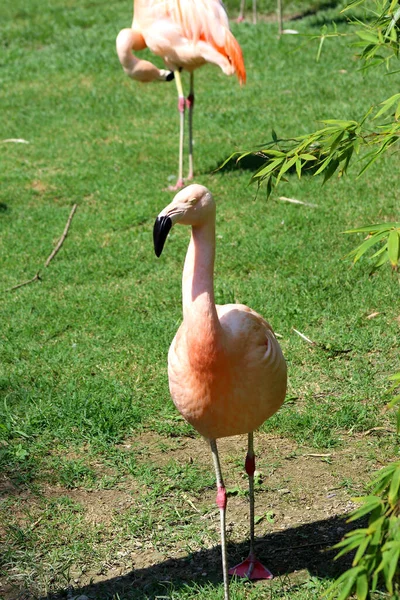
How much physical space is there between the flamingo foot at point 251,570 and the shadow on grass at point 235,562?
0.06 m

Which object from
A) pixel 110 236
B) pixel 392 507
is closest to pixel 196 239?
pixel 392 507

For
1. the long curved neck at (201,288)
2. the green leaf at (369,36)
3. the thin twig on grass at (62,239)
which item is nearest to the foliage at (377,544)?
the long curved neck at (201,288)

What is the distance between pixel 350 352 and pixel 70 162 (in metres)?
4.72

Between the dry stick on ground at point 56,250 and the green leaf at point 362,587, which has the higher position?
the green leaf at point 362,587

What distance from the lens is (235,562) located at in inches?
149

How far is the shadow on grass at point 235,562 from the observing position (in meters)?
3.58

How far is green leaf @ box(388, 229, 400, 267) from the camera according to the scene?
2174 mm

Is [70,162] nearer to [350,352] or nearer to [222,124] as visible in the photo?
[222,124]

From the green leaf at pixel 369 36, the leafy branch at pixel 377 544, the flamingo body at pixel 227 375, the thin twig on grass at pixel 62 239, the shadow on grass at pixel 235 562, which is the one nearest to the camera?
the leafy branch at pixel 377 544

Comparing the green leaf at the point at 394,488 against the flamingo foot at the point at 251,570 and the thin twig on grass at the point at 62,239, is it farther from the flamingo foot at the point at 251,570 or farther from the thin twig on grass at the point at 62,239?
the thin twig on grass at the point at 62,239

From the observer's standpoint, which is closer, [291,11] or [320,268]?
[320,268]

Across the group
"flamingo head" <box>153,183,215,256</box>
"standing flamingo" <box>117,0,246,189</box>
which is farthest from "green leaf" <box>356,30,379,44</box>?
"standing flamingo" <box>117,0,246,189</box>

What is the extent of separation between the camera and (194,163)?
28.2 ft

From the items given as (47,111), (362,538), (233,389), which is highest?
(362,538)
